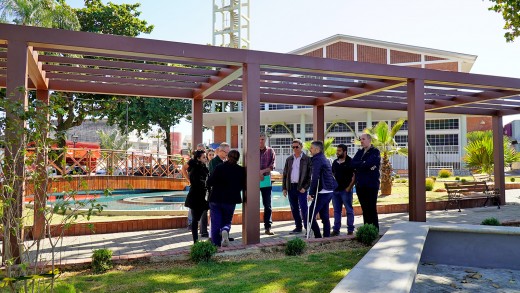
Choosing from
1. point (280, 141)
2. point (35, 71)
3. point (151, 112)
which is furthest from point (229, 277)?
point (280, 141)

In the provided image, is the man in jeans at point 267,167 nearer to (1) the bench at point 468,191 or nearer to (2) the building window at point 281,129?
(1) the bench at point 468,191

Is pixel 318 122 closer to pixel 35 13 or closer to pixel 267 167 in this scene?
pixel 267 167

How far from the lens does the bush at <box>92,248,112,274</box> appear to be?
17.1 feet

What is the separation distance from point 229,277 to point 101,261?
5.47 feet

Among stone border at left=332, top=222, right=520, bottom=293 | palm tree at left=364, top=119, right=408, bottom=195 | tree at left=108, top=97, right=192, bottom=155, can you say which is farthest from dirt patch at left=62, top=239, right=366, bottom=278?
tree at left=108, top=97, right=192, bottom=155

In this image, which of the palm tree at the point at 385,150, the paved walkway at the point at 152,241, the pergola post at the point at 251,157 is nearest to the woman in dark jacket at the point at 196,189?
the paved walkway at the point at 152,241

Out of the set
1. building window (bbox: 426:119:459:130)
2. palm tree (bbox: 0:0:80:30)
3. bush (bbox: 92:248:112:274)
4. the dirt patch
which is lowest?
the dirt patch

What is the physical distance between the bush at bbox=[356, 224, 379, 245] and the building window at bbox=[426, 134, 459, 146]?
87.9ft

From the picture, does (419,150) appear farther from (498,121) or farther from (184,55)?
(498,121)

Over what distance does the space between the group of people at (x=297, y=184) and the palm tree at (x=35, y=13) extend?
1741 cm

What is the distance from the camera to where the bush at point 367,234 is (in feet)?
21.7

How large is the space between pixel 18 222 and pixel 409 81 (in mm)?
6952

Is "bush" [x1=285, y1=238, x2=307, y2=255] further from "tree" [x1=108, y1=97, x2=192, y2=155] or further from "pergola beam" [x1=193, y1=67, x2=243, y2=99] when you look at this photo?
"tree" [x1=108, y1=97, x2=192, y2=155]

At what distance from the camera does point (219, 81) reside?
759 cm
